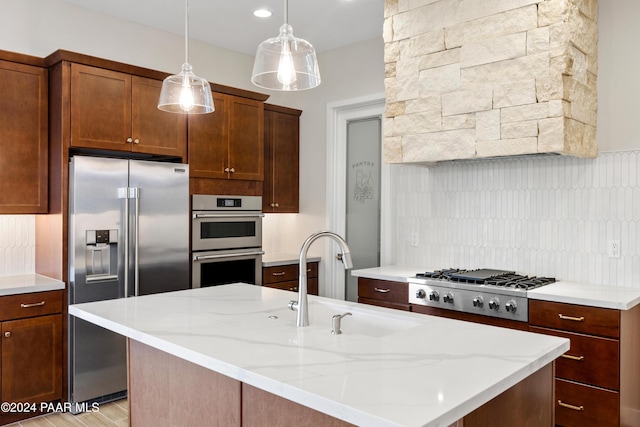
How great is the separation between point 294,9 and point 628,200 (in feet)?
8.92

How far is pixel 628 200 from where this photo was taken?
303 cm

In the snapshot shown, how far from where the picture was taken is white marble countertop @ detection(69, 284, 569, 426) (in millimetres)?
1170

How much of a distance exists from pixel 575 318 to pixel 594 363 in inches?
9.7

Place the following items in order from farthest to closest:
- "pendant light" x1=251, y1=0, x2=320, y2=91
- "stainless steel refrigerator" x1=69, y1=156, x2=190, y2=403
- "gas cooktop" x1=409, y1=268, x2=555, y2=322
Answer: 1. "stainless steel refrigerator" x1=69, y1=156, x2=190, y2=403
2. "gas cooktop" x1=409, y1=268, x2=555, y2=322
3. "pendant light" x1=251, y1=0, x2=320, y2=91

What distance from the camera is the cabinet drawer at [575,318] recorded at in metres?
2.58

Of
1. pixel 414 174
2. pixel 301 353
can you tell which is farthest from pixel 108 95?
pixel 301 353

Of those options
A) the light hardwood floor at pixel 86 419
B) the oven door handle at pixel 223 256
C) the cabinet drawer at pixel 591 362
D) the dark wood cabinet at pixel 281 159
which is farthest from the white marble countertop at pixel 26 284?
the cabinet drawer at pixel 591 362

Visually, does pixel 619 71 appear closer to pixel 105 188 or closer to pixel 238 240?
pixel 238 240

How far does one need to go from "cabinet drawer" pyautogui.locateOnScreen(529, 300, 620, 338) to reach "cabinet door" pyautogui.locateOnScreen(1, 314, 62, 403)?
9.80ft

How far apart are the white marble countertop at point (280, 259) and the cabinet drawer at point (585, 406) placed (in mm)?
2340

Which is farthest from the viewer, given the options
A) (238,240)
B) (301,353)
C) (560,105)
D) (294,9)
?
(238,240)

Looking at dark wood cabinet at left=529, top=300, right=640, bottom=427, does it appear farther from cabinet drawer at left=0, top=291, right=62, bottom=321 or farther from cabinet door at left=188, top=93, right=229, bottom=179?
cabinet drawer at left=0, top=291, right=62, bottom=321

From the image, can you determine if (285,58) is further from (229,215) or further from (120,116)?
(229,215)

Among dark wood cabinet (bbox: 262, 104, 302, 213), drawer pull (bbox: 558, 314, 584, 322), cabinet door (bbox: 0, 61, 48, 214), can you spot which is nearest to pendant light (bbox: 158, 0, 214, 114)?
cabinet door (bbox: 0, 61, 48, 214)
